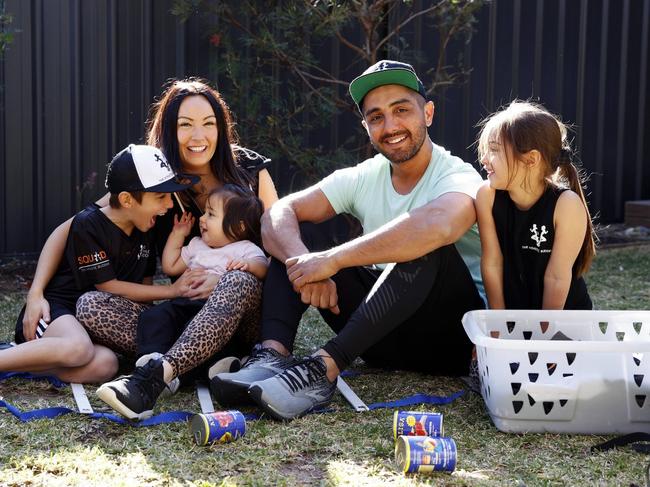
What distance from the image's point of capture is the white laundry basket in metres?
2.86

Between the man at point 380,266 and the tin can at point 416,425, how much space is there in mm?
406

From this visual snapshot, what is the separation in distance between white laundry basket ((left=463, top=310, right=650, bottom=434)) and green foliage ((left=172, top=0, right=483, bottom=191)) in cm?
327

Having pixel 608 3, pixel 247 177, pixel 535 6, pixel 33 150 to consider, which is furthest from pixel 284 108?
pixel 608 3

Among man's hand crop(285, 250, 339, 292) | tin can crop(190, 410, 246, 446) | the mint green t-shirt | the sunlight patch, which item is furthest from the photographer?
the mint green t-shirt

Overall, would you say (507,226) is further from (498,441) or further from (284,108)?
(284,108)

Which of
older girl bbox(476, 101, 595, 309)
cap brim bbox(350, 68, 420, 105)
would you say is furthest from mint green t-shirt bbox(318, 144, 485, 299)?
cap brim bbox(350, 68, 420, 105)

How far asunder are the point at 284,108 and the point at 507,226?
3.12 metres

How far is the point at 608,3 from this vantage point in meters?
8.23

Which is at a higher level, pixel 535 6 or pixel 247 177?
pixel 535 6

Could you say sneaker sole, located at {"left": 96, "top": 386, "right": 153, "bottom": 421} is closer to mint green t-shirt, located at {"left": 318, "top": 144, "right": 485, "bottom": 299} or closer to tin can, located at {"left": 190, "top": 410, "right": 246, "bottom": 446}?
tin can, located at {"left": 190, "top": 410, "right": 246, "bottom": 446}

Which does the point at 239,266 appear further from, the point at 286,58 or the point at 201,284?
the point at 286,58

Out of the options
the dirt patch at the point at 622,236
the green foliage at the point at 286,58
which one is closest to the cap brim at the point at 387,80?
the green foliage at the point at 286,58

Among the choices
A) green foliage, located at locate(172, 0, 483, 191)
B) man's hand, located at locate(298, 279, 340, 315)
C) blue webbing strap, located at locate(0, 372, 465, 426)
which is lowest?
blue webbing strap, located at locate(0, 372, 465, 426)

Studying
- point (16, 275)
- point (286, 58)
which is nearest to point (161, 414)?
point (16, 275)
